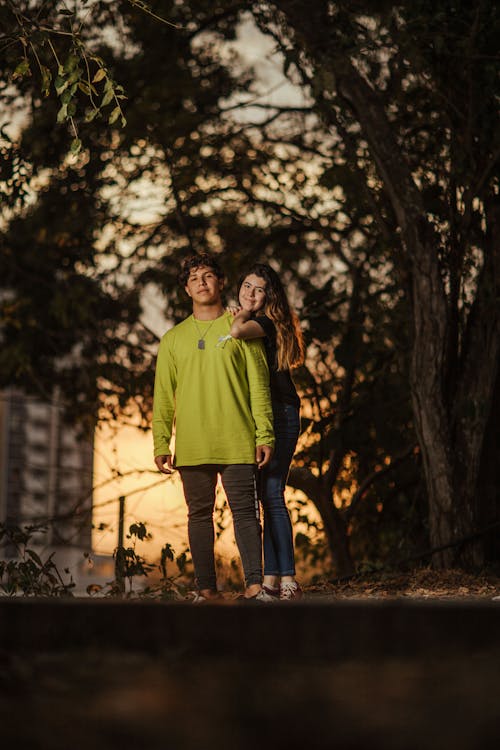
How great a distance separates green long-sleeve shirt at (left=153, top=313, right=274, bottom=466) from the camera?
4406 mm

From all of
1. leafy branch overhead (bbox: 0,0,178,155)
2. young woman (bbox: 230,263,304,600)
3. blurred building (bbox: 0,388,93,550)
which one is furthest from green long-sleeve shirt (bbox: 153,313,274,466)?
blurred building (bbox: 0,388,93,550)

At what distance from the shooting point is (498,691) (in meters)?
0.41

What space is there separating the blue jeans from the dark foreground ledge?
4160 millimetres

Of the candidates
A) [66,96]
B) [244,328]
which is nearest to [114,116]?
[66,96]

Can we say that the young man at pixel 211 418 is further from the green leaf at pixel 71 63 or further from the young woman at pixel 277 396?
the green leaf at pixel 71 63

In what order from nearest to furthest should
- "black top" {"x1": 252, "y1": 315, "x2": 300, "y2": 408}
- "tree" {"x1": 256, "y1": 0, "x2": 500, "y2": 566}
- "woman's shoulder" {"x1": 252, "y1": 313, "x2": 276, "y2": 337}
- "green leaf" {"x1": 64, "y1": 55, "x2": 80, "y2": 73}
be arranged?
"green leaf" {"x1": 64, "y1": 55, "x2": 80, "y2": 73} → "woman's shoulder" {"x1": 252, "y1": 313, "x2": 276, "y2": 337} → "black top" {"x1": 252, "y1": 315, "x2": 300, "y2": 408} → "tree" {"x1": 256, "y1": 0, "x2": 500, "y2": 566}

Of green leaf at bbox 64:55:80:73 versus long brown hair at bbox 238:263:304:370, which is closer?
green leaf at bbox 64:55:80:73

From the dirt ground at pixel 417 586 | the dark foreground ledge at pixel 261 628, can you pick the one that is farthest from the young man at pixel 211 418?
the dark foreground ledge at pixel 261 628

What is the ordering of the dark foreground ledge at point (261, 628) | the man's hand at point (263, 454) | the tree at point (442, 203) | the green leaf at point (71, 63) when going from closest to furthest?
the dark foreground ledge at point (261, 628) < the green leaf at point (71, 63) < the man's hand at point (263, 454) < the tree at point (442, 203)

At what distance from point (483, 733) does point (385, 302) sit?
336 inches

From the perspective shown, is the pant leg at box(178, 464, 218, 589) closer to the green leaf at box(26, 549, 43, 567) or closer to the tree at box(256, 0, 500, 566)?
the green leaf at box(26, 549, 43, 567)

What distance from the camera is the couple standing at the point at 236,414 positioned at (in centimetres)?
442

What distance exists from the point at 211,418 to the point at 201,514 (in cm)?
48

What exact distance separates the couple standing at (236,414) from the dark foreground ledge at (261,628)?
377 cm
